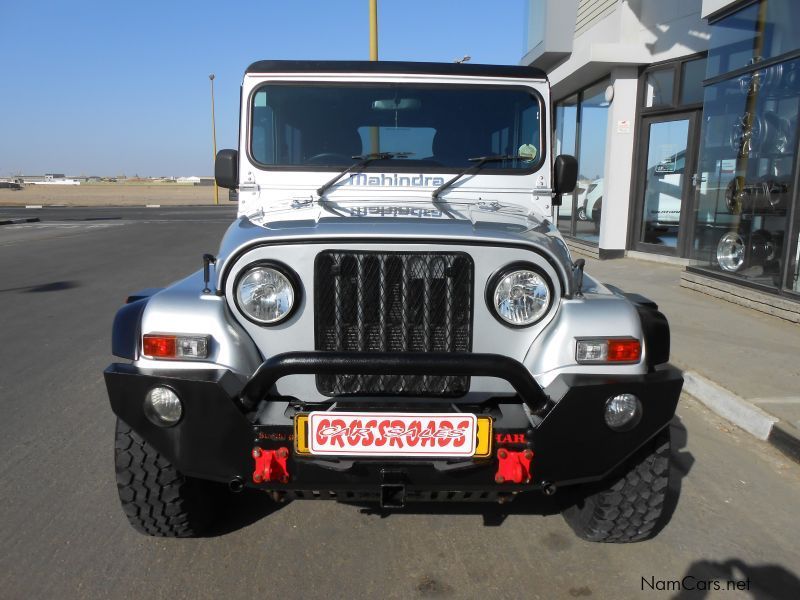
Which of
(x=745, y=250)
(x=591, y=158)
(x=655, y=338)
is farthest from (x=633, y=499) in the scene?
(x=591, y=158)

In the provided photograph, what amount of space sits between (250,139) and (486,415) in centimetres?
225

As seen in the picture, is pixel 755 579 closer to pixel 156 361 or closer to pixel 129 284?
pixel 156 361

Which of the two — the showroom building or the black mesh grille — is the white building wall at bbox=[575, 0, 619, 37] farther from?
the black mesh grille

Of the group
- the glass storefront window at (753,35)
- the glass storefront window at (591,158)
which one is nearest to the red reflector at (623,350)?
the glass storefront window at (753,35)

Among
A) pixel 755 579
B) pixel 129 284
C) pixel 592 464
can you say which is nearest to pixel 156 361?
pixel 592 464

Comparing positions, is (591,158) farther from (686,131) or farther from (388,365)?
(388,365)

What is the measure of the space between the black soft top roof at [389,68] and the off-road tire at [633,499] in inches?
84.9

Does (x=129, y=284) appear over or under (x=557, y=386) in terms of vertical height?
under

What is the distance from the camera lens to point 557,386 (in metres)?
2.40

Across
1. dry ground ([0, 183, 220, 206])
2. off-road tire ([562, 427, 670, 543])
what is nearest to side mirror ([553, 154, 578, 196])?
off-road tire ([562, 427, 670, 543])

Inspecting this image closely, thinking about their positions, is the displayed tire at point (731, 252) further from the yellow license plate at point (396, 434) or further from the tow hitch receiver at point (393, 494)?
the tow hitch receiver at point (393, 494)

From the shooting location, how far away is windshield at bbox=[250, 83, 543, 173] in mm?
3699

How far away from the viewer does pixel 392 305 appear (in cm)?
256

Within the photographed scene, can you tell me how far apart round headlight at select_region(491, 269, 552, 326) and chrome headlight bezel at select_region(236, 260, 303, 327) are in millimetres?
762
